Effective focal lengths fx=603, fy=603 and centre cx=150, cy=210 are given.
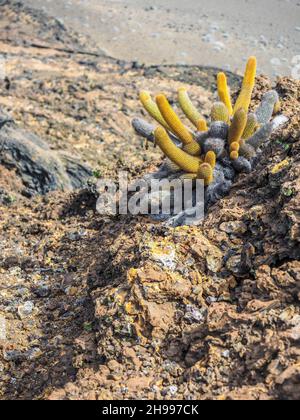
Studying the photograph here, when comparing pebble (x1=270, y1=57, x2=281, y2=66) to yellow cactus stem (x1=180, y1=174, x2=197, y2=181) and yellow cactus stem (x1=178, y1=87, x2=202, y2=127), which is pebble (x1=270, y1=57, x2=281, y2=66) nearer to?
yellow cactus stem (x1=178, y1=87, x2=202, y2=127)

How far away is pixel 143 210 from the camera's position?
13.4 feet

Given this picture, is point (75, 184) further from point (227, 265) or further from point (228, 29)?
point (228, 29)

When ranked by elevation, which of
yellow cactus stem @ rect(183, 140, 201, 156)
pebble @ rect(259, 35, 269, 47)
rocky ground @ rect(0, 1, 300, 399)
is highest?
yellow cactus stem @ rect(183, 140, 201, 156)

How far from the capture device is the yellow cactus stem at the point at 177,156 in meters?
4.02

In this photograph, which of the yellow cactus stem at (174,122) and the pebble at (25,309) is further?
the yellow cactus stem at (174,122)

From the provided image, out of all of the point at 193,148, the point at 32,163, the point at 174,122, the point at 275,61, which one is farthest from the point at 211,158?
the point at 275,61

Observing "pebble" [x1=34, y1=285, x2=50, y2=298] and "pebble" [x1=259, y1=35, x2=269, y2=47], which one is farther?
"pebble" [x1=259, y1=35, x2=269, y2=47]

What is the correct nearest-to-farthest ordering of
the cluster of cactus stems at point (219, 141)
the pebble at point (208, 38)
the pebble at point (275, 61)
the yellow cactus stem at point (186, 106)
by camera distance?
1. the cluster of cactus stems at point (219, 141)
2. the yellow cactus stem at point (186, 106)
3. the pebble at point (275, 61)
4. the pebble at point (208, 38)

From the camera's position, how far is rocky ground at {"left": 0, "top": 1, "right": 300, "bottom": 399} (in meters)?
2.56

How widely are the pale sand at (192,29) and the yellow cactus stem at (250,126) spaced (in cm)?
996

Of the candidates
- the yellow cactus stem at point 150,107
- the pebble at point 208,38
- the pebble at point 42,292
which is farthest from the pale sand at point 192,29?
the pebble at point 42,292

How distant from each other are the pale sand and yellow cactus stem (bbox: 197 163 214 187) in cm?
1037


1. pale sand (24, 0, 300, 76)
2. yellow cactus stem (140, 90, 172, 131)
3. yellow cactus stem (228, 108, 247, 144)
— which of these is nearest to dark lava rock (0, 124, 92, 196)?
yellow cactus stem (140, 90, 172, 131)

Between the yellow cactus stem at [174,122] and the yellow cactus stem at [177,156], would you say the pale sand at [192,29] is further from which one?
the yellow cactus stem at [177,156]
